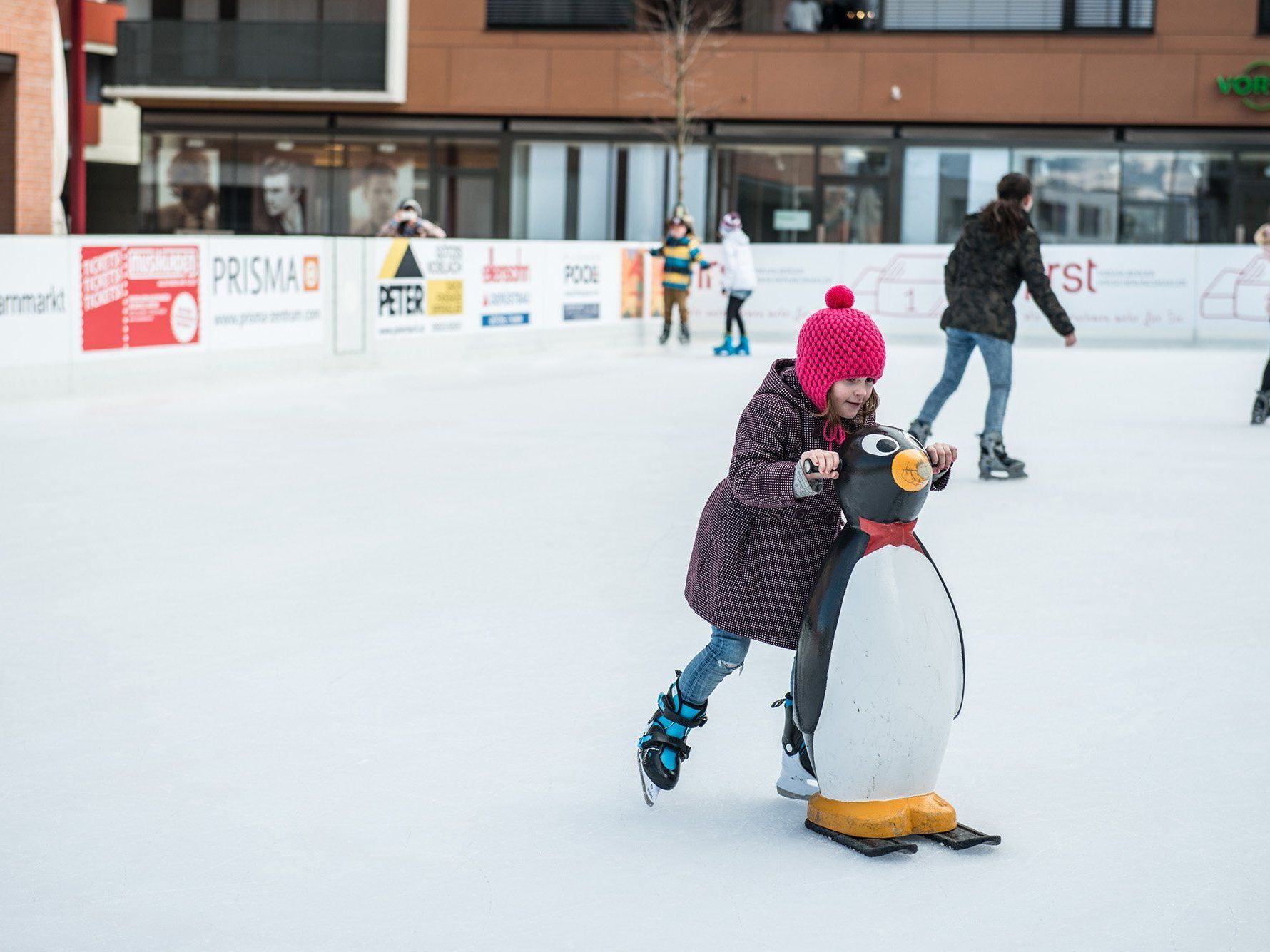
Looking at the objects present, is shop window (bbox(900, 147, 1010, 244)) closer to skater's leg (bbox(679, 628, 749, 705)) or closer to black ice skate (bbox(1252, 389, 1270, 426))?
black ice skate (bbox(1252, 389, 1270, 426))

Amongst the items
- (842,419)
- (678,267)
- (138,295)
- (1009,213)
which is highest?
(1009,213)

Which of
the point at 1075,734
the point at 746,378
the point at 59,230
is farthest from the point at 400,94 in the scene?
the point at 1075,734

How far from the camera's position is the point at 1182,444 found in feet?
36.9

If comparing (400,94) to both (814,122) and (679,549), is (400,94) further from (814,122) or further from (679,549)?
(679,549)

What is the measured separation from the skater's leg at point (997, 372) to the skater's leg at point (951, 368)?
10 cm

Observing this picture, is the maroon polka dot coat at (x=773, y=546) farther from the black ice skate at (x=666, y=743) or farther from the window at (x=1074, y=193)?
the window at (x=1074, y=193)

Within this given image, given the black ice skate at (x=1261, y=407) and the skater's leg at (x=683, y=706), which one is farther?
the black ice skate at (x=1261, y=407)

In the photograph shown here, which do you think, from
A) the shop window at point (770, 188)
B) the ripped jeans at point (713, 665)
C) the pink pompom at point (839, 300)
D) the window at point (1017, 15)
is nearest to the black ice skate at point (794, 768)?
the ripped jeans at point (713, 665)

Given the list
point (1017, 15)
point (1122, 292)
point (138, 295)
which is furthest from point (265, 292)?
point (1017, 15)

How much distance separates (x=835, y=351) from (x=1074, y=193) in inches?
1107

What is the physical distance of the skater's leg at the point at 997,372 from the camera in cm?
918

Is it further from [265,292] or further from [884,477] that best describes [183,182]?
[884,477]

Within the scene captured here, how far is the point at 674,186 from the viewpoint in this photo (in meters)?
31.8

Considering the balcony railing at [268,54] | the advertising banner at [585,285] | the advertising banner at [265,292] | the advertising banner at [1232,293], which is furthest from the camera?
the balcony railing at [268,54]
